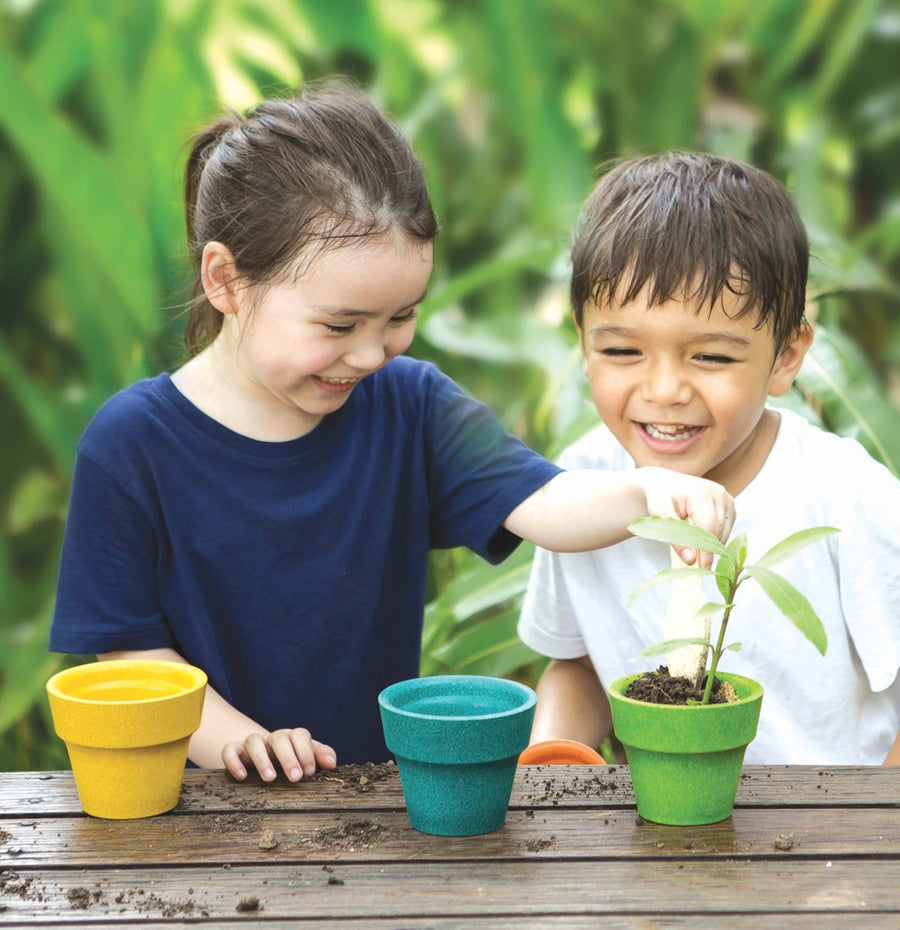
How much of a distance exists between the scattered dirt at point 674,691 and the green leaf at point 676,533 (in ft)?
0.46

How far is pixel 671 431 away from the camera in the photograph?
1.47 metres

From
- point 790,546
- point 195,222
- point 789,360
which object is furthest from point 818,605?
point 195,222

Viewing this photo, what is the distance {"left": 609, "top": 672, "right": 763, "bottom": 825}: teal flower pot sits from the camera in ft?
3.30

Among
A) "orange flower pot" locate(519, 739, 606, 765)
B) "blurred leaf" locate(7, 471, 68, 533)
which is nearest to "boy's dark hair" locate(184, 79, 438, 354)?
"orange flower pot" locate(519, 739, 606, 765)

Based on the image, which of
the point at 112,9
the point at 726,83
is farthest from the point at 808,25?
the point at 112,9

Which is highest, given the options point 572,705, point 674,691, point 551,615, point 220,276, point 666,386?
point 220,276

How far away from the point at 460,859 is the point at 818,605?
69cm

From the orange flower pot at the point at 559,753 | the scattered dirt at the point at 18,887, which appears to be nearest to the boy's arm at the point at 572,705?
the orange flower pot at the point at 559,753

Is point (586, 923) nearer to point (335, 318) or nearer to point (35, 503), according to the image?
point (335, 318)

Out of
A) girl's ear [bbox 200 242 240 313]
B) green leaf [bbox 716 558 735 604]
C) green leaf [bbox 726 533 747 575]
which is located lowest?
green leaf [bbox 716 558 735 604]

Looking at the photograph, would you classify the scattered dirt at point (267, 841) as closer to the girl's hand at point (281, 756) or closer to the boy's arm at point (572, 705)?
the girl's hand at point (281, 756)

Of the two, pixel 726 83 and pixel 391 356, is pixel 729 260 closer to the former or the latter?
pixel 391 356

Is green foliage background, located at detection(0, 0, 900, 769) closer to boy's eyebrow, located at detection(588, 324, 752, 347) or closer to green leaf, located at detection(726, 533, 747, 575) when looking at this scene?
boy's eyebrow, located at detection(588, 324, 752, 347)

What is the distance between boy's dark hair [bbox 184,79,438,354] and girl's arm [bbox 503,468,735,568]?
1.08 ft
